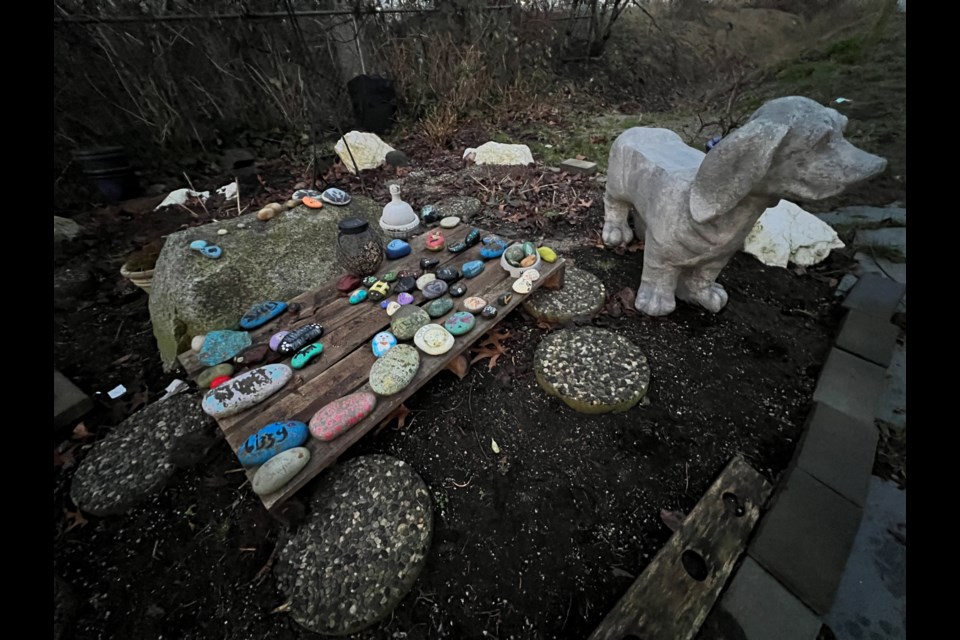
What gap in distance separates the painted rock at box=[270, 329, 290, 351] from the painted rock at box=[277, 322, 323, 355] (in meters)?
0.02

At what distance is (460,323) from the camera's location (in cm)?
202

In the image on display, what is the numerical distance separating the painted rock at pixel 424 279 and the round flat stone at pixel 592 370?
80 cm

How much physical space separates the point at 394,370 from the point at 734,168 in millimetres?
1812

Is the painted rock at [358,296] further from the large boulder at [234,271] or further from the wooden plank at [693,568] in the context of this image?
the wooden plank at [693,568]

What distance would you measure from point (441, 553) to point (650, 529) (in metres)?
0.90

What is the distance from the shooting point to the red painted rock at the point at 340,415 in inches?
60.9

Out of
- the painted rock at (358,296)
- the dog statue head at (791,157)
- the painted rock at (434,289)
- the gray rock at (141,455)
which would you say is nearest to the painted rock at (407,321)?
the painted rock at (434,289)

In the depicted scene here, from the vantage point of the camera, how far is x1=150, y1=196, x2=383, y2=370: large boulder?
2314 mm

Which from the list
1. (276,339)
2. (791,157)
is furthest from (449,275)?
(791,157)

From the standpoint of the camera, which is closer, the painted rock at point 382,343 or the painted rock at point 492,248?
the painted rock at point 382,343

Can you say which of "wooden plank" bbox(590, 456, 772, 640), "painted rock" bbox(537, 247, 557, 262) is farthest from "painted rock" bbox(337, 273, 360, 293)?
"wooden plank" bbox(590, 456, 772, 640)

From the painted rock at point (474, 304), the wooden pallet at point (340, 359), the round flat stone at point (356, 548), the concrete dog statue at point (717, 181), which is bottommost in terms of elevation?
the round flat stone at point (356, 548)

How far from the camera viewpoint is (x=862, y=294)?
8.19 ft

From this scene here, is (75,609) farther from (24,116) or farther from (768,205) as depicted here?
(768,205)
